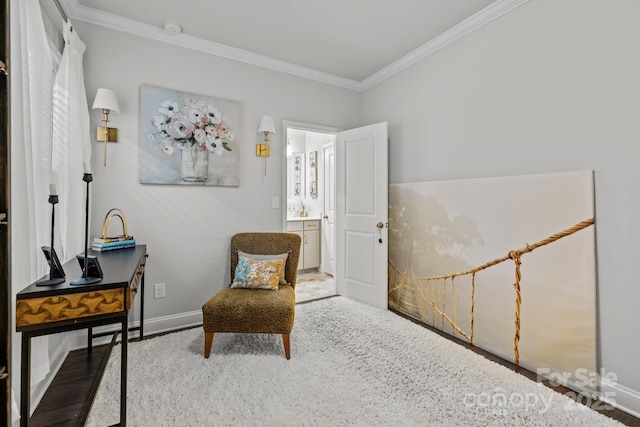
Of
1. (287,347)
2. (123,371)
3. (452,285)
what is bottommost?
(287,347)

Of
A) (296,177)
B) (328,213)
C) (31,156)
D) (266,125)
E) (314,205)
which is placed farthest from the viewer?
(296,177)

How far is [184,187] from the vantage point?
2795mm

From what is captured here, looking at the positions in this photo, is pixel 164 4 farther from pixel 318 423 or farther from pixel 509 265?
pixel 509 265

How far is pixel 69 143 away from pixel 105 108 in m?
0.46

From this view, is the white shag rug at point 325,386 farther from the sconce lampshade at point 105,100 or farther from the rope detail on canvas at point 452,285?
the sconce lampshade at point 105,100

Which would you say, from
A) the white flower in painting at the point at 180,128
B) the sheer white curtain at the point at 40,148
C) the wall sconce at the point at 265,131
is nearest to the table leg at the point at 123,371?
the sheer white curtain at the point at 40,148

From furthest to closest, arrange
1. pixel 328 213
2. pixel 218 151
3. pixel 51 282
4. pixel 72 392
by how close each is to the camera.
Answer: pixel 328 213 → pixel 218 151 → pixel 72 392 → pixel 51 282

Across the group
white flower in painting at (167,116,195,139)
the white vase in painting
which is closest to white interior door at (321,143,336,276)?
the white vase in painting

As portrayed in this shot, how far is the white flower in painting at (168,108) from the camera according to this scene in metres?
2.67

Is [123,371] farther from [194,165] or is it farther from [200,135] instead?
[200,135]

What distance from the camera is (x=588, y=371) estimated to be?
6.01 feet

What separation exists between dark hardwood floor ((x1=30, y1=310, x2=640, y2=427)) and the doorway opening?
94.9 inches

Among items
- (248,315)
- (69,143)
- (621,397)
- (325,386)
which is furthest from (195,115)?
(621,397)

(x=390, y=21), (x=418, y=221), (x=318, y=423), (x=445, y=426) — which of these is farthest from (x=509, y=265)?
(x=390, y=21)
